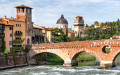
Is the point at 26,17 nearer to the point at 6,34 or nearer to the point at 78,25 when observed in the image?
the point at 6,34

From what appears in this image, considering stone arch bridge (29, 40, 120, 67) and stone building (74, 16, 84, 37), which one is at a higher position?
stone building (74, 16, 84, 37)

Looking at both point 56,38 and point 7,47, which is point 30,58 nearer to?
point 7,47

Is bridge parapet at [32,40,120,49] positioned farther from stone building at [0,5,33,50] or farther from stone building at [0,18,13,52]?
stone building at [0,18,13,52]

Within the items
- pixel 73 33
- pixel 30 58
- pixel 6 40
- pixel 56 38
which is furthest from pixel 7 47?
pixel 73 33

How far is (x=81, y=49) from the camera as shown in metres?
63.6

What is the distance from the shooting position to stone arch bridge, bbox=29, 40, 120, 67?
191 feet

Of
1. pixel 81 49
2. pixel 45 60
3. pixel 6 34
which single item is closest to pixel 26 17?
pixel 6 34

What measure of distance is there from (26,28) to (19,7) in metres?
6.46

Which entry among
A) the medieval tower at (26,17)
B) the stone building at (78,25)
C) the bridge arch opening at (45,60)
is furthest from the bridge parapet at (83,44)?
the stone building at (78,25)

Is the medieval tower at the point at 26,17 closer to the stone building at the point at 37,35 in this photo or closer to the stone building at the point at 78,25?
the stone building at the point at 37,35

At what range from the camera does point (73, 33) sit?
14912 centimetres

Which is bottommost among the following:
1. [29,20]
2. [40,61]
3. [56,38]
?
[40,61]

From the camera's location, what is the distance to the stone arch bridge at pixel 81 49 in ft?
191

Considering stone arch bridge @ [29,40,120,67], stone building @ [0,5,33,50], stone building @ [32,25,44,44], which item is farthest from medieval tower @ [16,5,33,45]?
stone building @ [32,25,44,44]
